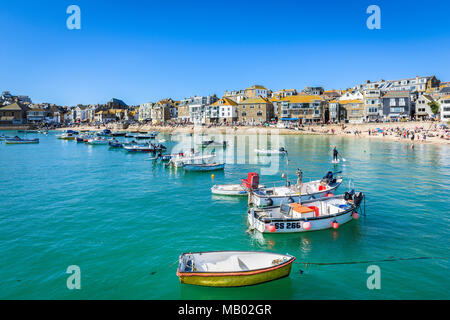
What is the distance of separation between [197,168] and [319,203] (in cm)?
2316

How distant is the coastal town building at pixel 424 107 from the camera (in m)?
98.4

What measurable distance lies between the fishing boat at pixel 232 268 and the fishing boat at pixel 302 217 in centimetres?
478

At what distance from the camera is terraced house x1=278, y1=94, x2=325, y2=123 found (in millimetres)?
115125

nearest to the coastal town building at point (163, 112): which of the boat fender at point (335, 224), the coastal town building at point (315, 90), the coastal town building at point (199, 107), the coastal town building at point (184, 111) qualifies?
the coastal town building at point (184, 111)

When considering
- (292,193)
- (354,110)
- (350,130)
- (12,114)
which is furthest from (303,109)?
(12,114)

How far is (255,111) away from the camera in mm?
125750

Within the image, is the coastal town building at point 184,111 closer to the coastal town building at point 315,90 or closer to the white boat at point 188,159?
the coastal town building at point 315,90

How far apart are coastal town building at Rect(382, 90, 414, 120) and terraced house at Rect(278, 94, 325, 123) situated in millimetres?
22691

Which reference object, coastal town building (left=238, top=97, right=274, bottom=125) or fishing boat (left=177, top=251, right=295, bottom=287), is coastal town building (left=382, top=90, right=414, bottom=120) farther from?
fishing boat (left=177, top=251, right=295, bottom=287)

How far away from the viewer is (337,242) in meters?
17.6

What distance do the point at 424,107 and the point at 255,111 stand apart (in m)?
63.1

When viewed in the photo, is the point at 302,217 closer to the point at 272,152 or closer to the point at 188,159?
the point at 188,159
